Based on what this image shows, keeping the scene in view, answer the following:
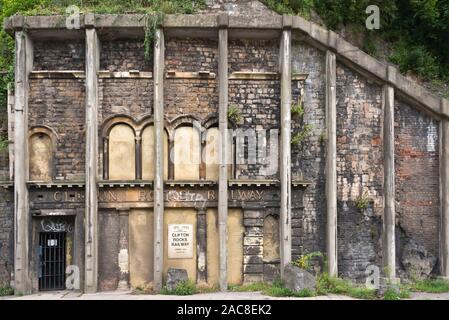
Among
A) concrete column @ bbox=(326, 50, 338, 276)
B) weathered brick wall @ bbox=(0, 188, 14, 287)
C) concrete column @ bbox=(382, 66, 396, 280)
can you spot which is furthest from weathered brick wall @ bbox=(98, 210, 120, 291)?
concrete column @ bbox=(382, 66, 396, 280)

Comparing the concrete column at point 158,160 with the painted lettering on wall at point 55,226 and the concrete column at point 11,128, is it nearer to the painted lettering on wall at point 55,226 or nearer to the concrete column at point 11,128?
the painted lettering on wall at point 55,226

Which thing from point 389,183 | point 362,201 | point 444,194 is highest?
point 389,183

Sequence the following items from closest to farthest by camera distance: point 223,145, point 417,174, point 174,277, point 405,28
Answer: point 174,277 < point 223,145 < point 417,174 < point 405,28

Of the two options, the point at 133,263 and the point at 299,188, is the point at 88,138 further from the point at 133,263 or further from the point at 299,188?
the point at 299,188

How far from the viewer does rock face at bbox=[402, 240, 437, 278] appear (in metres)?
16.2

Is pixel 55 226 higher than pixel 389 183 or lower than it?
lower

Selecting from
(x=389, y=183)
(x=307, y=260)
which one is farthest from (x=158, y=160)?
(x=389, y=183)

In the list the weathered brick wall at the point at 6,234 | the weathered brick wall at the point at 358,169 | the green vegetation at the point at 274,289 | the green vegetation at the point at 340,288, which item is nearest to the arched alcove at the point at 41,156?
the weathered brick wall at the point at 6,234

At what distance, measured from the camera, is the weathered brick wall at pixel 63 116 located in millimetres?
15578

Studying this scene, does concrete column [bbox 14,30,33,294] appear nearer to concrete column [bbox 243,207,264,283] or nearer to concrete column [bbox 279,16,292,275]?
concrete column [bbox 243,207,264,283]

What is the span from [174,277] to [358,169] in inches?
252

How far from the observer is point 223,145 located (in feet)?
50.8

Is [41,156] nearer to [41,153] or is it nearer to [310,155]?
[41,153]

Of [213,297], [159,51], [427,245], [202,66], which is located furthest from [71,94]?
[427,245]
